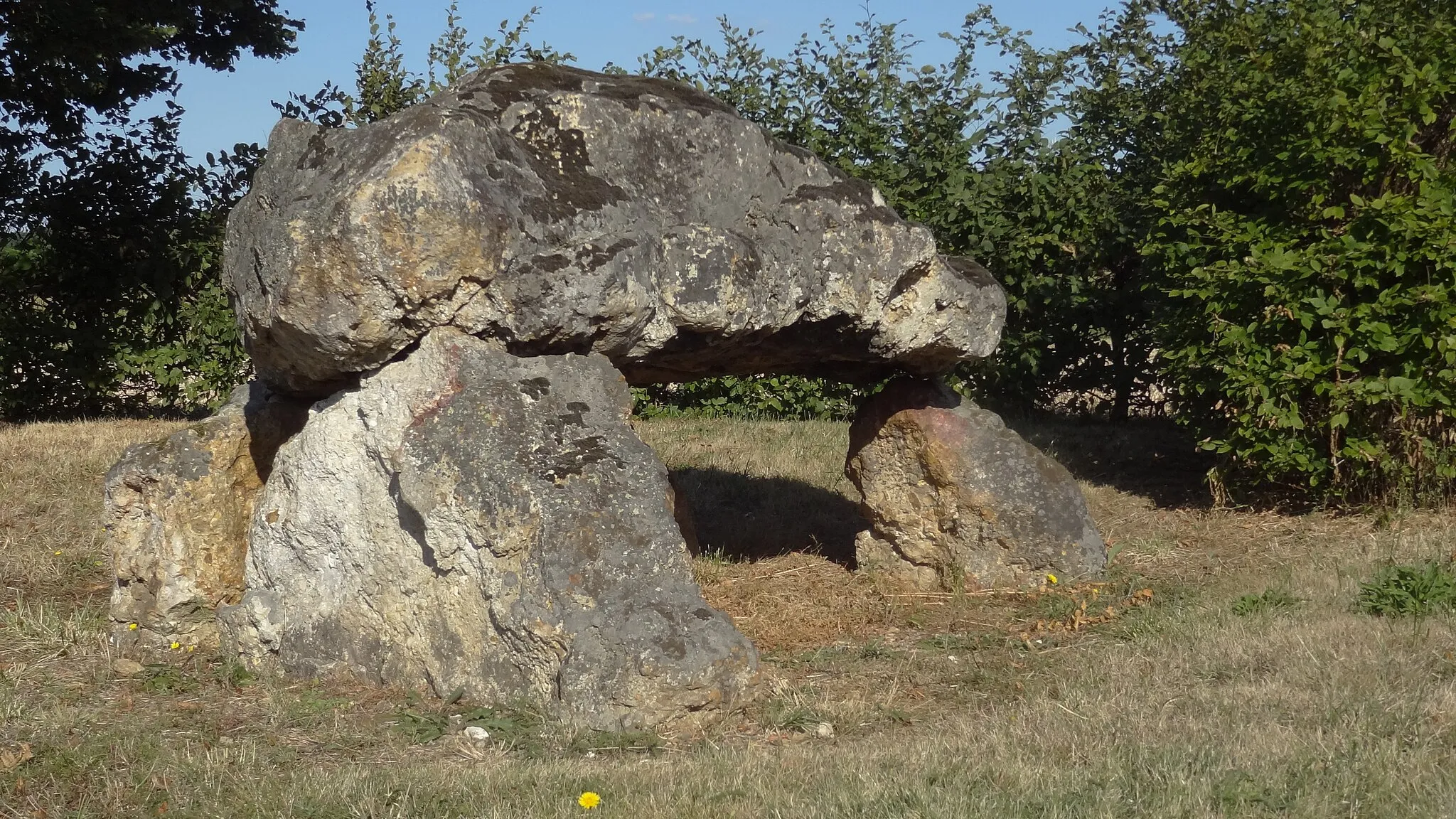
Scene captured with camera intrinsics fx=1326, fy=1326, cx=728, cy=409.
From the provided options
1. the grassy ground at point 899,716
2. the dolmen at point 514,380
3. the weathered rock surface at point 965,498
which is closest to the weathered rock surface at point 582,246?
the dolmen at point 514,380

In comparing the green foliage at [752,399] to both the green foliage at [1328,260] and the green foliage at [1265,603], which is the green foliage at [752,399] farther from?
the green foliage at [1265,603]

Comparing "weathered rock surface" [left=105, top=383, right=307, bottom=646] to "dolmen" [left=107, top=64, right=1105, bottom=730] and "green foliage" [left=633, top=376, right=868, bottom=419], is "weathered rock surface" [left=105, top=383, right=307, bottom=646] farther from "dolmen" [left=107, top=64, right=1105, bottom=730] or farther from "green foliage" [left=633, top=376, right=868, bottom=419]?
"green foliage" [left=633, top=376, right=868, bottom=419]

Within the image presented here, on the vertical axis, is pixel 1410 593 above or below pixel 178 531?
below

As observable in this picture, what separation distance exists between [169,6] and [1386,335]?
10.8 meters

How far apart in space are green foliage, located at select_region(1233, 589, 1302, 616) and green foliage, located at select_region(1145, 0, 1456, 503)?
77.4 inches

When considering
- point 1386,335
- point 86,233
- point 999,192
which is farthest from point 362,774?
point 86,233

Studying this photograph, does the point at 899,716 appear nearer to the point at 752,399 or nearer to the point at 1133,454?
the point at 1133,454

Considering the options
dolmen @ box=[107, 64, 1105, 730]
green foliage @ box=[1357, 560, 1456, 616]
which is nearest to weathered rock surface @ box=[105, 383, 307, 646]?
dolmen @ box=[107, 64, 1105, 730]

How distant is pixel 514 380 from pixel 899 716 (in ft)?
6.78

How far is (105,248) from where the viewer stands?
40.5 feet

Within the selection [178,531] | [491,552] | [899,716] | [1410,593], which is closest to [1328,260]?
[1410,593]

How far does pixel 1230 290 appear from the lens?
27.5 feet

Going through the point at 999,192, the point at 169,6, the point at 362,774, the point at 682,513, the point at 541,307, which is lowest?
the point at 362,774

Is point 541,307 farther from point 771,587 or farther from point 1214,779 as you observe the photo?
point 1214,779
